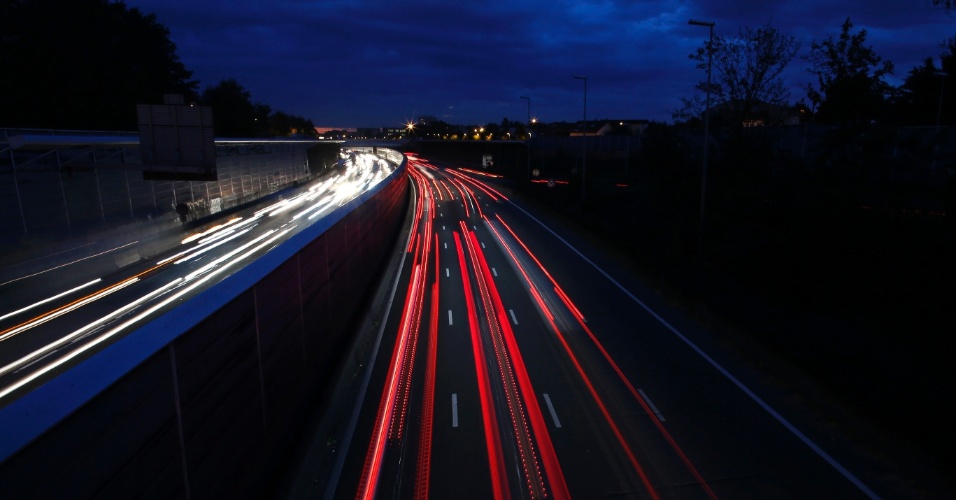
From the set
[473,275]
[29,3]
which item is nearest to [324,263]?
[473,275]

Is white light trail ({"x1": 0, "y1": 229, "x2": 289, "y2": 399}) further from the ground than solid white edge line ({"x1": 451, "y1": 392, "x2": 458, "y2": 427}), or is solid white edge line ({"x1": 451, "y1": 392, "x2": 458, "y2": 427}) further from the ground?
white light trail ({"x1": 0, "y1": 229, "x2": 289, "y2": 399})

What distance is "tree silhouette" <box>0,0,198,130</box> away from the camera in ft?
126

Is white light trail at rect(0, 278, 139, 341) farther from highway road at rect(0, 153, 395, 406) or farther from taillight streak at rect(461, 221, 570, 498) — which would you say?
taillight streak at rect(461, 221, 570, 498)

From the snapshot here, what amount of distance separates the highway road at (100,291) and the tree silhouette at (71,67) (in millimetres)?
15347

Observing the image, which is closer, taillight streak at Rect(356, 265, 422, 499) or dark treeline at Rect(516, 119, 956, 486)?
taillight streak at Rect(356, 265, 422, 499)

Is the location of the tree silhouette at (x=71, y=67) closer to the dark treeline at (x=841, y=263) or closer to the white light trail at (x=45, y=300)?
the white light trail at (x=45, y=300)

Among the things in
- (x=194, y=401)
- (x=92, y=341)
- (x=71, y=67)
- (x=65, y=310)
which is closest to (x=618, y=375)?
(x=194, y=401)

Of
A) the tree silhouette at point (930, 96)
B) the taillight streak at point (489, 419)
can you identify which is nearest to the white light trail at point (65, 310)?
the taillight streak at point (489, 419)

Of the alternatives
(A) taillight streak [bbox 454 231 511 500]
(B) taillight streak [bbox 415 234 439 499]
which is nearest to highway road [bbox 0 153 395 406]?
(B) taillight streak [bbox 415 234 439 499]

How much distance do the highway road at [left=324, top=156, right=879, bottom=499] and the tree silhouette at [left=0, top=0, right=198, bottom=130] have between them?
32.8m

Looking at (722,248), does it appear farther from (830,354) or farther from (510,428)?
(510,428)

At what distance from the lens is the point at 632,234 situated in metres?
31.9

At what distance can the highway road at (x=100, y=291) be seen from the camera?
45.1 ft

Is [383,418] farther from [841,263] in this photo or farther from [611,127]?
[611,127]
